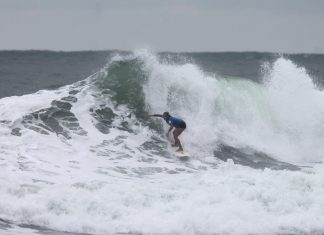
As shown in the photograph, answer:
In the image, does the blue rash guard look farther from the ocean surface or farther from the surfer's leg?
the ocean surface

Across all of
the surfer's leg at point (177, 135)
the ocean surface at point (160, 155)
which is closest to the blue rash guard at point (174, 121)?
the surfer's leg at point (177, 135)

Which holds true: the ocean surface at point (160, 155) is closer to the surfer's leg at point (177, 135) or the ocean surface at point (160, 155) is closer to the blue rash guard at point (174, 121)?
the surfer's leg at point (177, 135)

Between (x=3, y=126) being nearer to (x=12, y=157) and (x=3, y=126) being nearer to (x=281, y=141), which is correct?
(x=12, y=157)

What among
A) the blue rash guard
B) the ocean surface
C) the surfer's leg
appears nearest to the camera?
the ocean surface

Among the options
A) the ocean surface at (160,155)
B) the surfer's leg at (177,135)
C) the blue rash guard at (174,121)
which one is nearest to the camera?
the ocean surface at (160,155)

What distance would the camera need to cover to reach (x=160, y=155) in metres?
14.5

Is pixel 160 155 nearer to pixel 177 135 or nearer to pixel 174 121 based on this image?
pixel 177 135

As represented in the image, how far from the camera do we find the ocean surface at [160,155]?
9.73m

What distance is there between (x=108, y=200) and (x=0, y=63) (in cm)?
2498

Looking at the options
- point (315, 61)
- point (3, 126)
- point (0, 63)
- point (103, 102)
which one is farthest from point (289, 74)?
point (315, 61)

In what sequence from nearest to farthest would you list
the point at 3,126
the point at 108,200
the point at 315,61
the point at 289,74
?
the point at 108,200 → the point at 3,126 → the point at 289,74 → the point at 315,61

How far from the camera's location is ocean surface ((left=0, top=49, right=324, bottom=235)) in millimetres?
9734

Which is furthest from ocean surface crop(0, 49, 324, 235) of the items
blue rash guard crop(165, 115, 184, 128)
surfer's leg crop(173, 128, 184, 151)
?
blue rash guard crop(165, 115, 184, 128)

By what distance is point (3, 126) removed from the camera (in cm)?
1443
